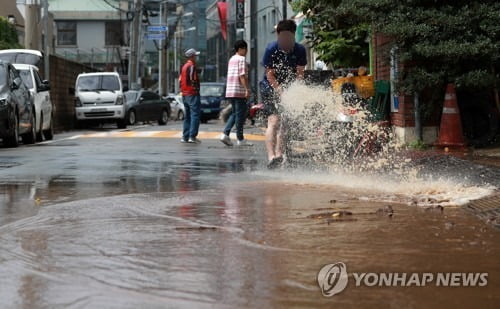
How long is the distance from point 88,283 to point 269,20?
169 ft

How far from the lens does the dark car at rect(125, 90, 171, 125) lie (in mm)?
31234

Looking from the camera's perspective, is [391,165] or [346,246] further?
[391,165]

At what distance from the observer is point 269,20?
2162 inches

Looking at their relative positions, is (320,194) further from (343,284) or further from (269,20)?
(269,20)

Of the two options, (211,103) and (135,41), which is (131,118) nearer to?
(211,103)

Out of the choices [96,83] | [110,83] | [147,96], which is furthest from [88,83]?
[147,96]

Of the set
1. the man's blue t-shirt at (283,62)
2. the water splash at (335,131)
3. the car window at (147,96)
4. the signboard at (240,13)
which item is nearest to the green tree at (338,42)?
the water splash at (335,131)

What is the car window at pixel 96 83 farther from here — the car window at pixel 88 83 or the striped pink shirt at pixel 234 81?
the striped pink shirt at pixel 234 81

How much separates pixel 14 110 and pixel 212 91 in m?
25.2

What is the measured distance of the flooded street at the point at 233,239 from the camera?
3996 millimetres

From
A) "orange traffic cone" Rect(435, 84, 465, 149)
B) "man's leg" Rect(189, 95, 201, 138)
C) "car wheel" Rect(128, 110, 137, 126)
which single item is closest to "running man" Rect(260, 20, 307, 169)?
"orange traffic cone" Rect(435, 84, 465, 149)

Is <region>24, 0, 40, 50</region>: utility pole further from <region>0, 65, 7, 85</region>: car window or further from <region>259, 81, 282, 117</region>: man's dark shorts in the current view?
<region>259, 81, 282, 117</region>: man's dark shorts

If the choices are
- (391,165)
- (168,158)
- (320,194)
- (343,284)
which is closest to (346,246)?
(343,284)

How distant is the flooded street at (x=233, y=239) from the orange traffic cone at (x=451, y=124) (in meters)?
2.91
